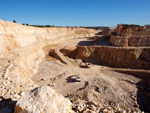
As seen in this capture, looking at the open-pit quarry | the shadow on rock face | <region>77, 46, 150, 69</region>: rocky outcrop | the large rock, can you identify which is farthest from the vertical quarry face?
<region>77, 46, 150, 69</region>: rocky outcrop

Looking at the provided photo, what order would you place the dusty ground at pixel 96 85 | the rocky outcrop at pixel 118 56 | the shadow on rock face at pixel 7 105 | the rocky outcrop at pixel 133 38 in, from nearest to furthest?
the shadow on rock face at pixel 7 105
the dusty ground at pixel 96 85
the rocky outcrop at pixel 118 56
the rocky outcrop at pixel 133 38

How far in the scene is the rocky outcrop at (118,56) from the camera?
55.5 ft

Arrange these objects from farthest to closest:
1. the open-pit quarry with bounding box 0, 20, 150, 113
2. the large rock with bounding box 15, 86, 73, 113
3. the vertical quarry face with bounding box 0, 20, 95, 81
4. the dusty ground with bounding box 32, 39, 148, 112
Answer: the vertical quarry face with bounding box 0, 20, 95, 81 → the dusty ground with bounding box 32, 39, 148, 112 → the open-pit quarry with bounding box 0, 20, 150, 113 → the large rock with bounding box 15, 86, 73, 113

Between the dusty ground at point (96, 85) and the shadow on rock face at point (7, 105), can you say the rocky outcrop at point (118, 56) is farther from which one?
the shadow on rock face at point (7, 105)

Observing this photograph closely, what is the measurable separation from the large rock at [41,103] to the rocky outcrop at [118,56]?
16.8 metres

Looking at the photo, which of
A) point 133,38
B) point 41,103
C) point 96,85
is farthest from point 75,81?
point 133,38

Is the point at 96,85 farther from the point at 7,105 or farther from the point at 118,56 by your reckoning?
the point at 7,105

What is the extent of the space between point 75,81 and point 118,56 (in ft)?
33.7

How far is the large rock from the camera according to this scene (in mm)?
3266

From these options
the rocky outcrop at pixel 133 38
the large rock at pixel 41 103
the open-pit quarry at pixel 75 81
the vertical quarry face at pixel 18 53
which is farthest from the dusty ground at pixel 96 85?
the rocky outcrop at pixel 133 38

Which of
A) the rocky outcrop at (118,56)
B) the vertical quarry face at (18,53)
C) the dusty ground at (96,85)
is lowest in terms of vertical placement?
the dusty ground at (96,85)

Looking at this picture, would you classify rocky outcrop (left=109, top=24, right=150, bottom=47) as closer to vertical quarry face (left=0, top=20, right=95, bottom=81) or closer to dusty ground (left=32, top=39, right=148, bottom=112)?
dusty ground (left=32, top=39, right=148, bottom=112)

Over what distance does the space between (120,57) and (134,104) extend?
9656 millimetres

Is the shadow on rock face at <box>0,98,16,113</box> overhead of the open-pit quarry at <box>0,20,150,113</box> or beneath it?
overhead
